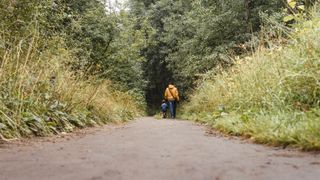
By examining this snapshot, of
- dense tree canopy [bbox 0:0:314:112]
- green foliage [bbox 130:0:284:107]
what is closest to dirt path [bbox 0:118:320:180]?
dense tree canopy [bbox 0:0:314:112]

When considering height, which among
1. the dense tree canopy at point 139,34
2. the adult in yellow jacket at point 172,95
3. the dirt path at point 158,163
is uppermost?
the dense tree canopy at point 139,34

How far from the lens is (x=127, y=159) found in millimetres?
3508

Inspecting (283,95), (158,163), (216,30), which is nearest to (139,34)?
(216,30)

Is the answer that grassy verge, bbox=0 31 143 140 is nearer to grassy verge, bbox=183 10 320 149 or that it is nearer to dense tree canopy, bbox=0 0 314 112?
dense tree canopy, bbox=0 0 314 112

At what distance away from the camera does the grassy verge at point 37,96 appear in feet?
18.9

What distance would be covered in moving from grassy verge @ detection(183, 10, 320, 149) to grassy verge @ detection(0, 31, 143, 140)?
268 centimetres

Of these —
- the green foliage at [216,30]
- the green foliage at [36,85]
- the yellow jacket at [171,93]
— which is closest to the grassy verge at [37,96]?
the green foliage at [36,85]

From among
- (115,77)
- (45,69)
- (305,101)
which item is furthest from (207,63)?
(305,101)

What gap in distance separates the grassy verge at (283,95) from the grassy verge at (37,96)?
2675mm

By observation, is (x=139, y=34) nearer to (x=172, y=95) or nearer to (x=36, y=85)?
(x=172, y=95)

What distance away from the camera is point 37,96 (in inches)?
274

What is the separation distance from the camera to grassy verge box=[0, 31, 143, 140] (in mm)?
5746

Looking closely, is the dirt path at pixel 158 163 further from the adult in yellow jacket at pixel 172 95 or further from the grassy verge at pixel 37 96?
the adult in yellow jacket at pixel 172 95

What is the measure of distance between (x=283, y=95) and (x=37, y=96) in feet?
12.7
